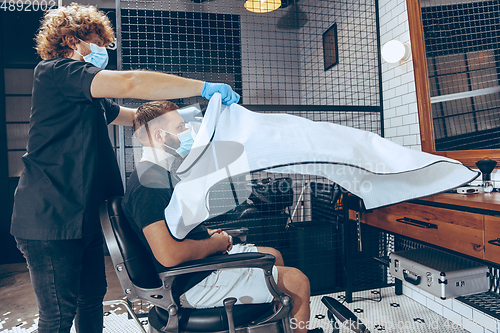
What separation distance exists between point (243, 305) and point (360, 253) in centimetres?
164

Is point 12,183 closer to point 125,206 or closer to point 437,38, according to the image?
point 125,206

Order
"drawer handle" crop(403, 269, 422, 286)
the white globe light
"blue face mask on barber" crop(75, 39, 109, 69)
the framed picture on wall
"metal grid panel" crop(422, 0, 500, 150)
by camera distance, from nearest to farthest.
Result: "blue face mask on barber" crop(75, 39, 109, 69) < "drawer handle" crop(403, 269, 422, 286) < "metal grid panel" crop(422, 0, 500, 150) < the white globe light < the framed picture on wall

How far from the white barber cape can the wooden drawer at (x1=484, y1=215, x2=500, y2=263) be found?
0.23 metres

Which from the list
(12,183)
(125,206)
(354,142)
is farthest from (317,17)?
(12,183)

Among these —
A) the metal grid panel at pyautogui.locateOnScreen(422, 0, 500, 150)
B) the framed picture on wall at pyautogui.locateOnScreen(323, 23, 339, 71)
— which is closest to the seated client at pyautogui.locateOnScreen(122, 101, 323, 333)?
the metal grid panel at pyautogui.locateOnScreen(422, 0, 500, 150)

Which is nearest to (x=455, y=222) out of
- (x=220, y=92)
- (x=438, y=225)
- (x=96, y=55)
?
(x=438, y=225)

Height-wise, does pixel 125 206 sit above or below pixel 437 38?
below

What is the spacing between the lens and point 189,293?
108 centimetres

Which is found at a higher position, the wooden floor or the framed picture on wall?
the framed picture on wall

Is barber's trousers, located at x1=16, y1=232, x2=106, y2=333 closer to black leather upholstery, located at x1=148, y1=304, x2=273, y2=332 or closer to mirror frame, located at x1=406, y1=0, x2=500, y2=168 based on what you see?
black leather upholstery, located at x1=148, y1=304, x2=273, y2=332

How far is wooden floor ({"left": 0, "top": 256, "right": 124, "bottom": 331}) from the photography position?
7.45ft

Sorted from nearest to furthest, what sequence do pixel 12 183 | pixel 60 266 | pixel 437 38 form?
pixel 60 266
pixel 437 38
pixel 12 183

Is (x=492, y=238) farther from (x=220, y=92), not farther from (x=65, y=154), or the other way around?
(x=65, y=154)

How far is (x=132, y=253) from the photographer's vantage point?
1029 mm
